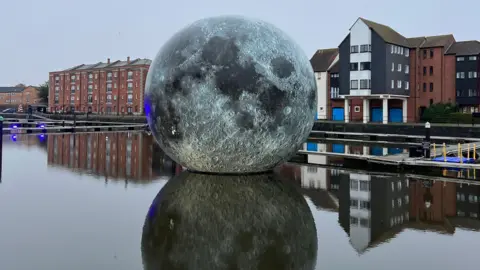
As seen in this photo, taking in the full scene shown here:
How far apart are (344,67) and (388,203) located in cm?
4617

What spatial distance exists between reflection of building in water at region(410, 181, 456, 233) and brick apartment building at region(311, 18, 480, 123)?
131ft

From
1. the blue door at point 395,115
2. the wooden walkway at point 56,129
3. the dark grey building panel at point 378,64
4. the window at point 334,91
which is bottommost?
the wooden walkway at point 56,129

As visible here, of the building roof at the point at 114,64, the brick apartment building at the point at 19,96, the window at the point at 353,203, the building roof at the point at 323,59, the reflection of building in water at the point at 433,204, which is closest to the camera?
the reflection of building in water at the point at 433,204

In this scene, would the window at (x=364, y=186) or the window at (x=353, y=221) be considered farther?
the window at (x=364, y=186)

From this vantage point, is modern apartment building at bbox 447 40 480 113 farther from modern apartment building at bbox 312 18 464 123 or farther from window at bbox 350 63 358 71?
window at bbox 350 63 358 71

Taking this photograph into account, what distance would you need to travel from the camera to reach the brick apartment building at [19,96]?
14175cm

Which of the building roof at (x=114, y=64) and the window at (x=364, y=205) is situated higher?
the building roof at (x=114, y=64)

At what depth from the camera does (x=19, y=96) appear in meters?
147

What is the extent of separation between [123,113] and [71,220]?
8163cm

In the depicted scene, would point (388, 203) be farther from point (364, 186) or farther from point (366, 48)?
point (366, 48)

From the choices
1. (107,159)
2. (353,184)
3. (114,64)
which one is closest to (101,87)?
(114,64)

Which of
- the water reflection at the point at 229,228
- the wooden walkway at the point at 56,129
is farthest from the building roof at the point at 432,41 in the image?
the water reflection at the point at 229,228

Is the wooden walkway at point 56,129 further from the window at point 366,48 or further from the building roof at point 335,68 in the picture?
the window at point 366,48

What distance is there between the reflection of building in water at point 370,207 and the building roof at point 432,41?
44297 millimetres
